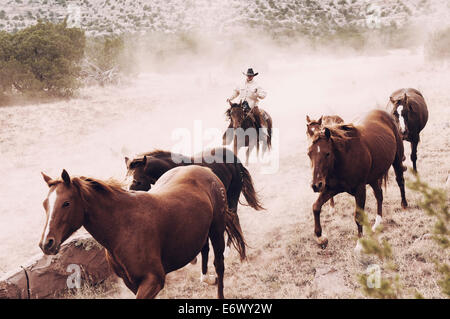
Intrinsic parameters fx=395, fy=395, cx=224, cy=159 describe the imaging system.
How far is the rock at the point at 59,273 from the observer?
529 centimetres

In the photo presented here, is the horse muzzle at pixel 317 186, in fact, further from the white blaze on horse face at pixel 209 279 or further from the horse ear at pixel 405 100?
the horse ear at pixel 405 100

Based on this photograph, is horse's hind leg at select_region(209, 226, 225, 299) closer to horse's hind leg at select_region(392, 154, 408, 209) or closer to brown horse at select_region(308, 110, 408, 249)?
brown horse at select_region(308, 110, 408, 249)

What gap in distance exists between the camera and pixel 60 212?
3.24 metres

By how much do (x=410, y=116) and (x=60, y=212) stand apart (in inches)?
317

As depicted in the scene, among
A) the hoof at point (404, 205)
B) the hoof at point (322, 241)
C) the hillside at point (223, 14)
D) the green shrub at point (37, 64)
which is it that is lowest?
the hoof at point (322, 241)

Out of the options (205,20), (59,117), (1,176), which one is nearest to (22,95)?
(59,117)

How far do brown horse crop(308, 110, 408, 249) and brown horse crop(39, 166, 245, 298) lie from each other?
A: 6.05ft

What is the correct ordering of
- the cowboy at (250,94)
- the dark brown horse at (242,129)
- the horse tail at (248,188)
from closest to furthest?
1. the horse tail at (248,188)
2. the dark brown horse at (242,129)
3. the cowboy at (250,94)

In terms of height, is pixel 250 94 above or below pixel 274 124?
above

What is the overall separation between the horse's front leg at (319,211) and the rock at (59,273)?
3.28m

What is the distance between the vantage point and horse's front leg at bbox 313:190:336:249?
19.4 ft

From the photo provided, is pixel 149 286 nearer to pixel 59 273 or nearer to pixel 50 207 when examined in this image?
pixel 50 207

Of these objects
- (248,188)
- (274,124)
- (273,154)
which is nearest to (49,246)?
(248,188)

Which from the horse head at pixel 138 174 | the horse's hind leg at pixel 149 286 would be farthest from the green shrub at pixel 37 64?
the horse's hind leg at pixel 149 286
